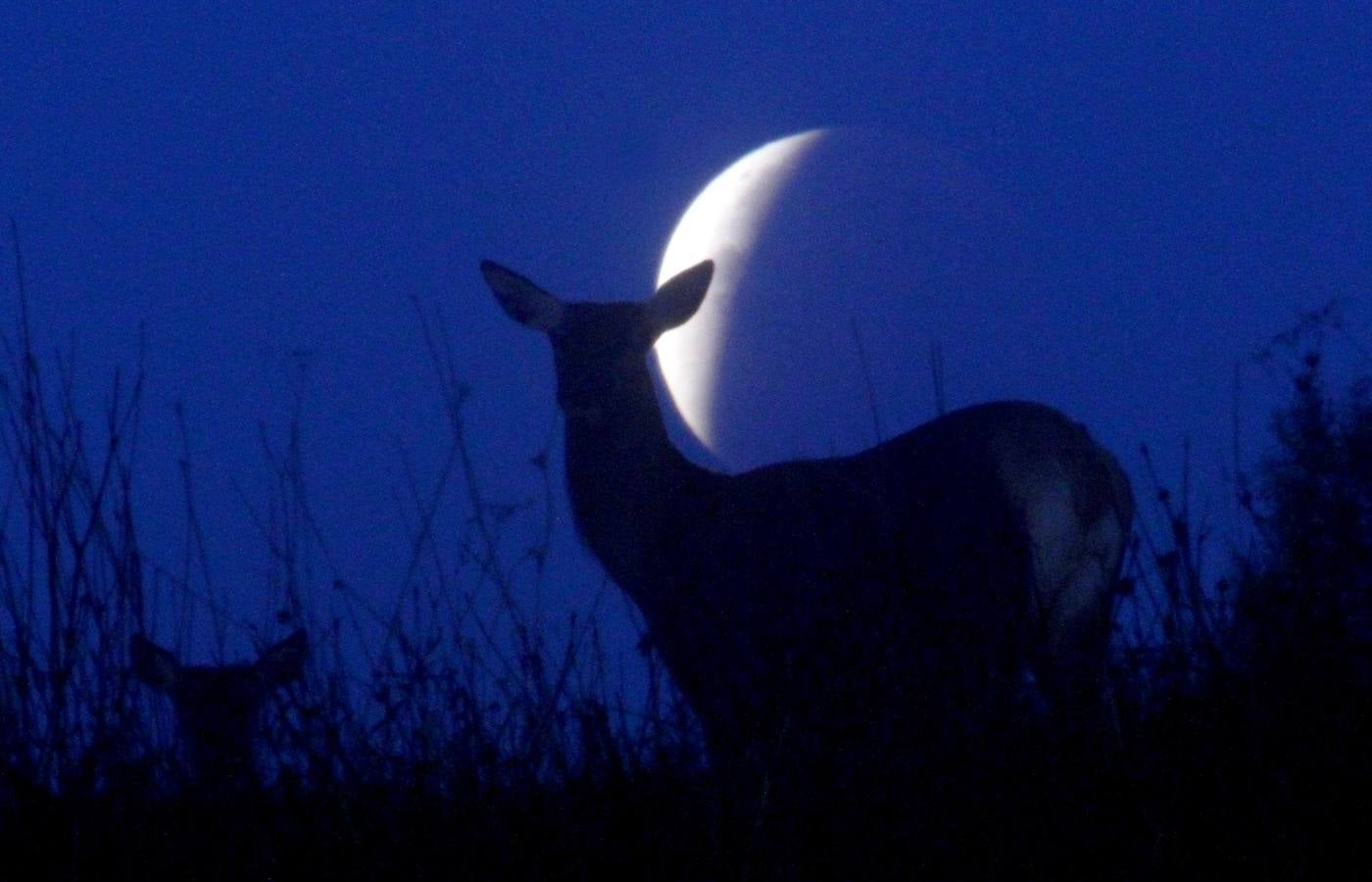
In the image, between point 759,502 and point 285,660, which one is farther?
point 759,502

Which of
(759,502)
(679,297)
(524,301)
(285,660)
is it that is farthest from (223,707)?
(679,297)

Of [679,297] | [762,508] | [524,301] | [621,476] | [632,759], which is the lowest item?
[632,759]

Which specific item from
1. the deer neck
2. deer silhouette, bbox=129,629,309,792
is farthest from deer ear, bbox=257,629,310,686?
the deer neck

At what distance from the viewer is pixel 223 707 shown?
4.38 metres

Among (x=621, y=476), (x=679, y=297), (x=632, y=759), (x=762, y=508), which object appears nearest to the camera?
(x=632, y=759)

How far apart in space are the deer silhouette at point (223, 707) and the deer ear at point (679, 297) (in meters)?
2.46

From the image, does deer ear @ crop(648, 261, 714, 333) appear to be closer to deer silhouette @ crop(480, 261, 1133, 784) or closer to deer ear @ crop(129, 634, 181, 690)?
deer silhouette @ crop(480, 261, 1133, 784)

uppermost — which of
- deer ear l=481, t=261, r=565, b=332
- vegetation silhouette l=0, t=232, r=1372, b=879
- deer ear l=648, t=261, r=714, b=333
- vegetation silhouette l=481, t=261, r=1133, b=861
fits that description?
deer ear l=648, t=261, r=714, b=333

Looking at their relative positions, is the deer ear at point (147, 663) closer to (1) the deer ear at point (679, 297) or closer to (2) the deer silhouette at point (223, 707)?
(2) the deer silhouette at point (223, 707)

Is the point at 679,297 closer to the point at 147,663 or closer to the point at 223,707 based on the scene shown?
the point at 223,707

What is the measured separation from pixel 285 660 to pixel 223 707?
19.0 inches

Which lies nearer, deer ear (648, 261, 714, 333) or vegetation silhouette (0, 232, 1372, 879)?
vegetation silhouette (0, 232, 1372, 879)

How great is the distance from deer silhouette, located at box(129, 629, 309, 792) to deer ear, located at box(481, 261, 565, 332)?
6.63ft

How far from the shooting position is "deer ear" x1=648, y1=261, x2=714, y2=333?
6.69m
